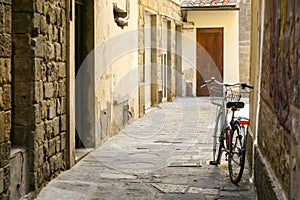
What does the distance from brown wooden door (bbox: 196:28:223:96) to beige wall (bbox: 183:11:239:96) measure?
14 centimetres

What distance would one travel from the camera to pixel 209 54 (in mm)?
17078

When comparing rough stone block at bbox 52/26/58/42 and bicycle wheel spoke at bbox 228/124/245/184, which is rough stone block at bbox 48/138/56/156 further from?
bicycle wheel spoke at bbox 228/124/245/184

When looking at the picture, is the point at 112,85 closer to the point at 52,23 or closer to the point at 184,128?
the point at 184,128

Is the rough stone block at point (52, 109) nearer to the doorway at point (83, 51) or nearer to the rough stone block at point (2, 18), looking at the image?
the rough stone block at point (2, 18)

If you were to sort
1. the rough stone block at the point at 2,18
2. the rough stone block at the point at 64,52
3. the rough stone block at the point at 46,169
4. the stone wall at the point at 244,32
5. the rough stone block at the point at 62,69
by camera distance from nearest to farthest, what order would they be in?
the rough stone block at the point at 2,18, the rough stone block at the point at 46,169, the rough stone block at the point at 62,69, the rough stone block at the point at 64,52, the stone wall at the point at 244,32

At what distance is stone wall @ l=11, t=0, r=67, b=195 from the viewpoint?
4.64 m

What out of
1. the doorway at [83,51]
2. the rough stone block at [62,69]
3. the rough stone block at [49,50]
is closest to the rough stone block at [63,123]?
the rough stone block at [62,69]

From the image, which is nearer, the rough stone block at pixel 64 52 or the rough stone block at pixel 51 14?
the rough stone block at pixel 51 14

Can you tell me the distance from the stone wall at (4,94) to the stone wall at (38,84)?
0.73m

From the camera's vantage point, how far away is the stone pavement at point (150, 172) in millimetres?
4895

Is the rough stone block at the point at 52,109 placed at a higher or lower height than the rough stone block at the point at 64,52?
lower

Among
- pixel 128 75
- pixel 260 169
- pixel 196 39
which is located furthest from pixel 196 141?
pixel 196 39

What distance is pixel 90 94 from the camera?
7059 mm

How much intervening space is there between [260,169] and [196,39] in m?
13.1
